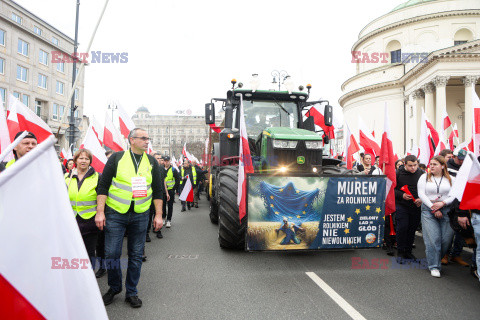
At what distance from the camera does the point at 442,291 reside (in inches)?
179

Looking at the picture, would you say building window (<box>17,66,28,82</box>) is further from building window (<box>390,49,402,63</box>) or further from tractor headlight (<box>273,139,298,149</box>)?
building window (<box>390,49,402,63</box>)

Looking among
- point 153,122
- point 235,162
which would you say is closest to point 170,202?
point 235,162

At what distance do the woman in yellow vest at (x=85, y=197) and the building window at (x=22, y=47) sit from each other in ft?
134

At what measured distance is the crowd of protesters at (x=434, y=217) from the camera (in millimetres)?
5074

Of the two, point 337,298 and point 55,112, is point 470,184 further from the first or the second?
point 55,112

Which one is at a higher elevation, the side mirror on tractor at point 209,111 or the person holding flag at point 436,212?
the side mirror on tractor at point 209,111

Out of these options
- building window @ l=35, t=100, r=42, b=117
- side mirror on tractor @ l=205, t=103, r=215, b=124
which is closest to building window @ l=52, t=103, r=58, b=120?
building window @ l=35, t=100, r=42, b=117

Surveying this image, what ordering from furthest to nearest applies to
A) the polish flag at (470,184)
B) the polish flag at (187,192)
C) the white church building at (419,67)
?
the white church building at (419,67) < the polish flag at (187,192) < the polish flag at (470,184)

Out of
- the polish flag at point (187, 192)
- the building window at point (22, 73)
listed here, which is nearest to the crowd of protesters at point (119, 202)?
the polish flag at point (187, 192)

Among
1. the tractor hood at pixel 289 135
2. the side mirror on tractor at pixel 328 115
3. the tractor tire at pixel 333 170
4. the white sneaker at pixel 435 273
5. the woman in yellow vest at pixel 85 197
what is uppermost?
the side mirror on tractor at pixel 328 115

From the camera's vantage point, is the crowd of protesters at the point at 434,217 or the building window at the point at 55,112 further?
the building window at the point at 55,112

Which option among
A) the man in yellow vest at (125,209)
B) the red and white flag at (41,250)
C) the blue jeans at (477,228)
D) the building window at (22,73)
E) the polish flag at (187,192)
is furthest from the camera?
the building window at (22,73)

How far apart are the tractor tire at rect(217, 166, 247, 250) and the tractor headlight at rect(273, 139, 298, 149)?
842 mm

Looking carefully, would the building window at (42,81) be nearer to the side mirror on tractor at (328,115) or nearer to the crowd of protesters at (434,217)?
the side mirror on tractor at (328,115)
